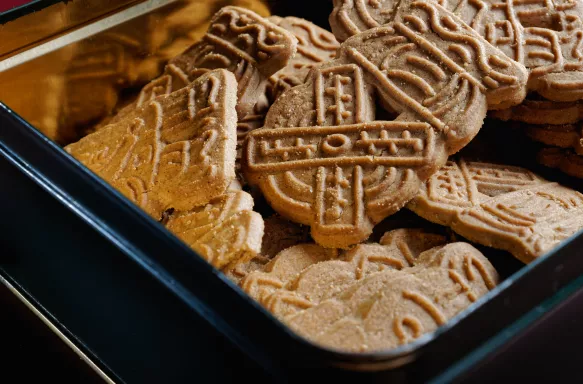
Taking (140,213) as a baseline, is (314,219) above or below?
below

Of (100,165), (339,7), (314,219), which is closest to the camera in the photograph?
(314,219)

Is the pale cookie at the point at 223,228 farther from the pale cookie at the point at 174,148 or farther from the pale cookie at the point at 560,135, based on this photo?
the pale cookie at the point at 560,135

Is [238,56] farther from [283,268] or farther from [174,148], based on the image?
[283,268]

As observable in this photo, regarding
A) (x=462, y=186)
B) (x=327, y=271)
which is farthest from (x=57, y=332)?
(x=462, y=186)

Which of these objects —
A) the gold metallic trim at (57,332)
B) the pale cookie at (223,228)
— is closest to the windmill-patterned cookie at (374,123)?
the pale cookie at (223,228)

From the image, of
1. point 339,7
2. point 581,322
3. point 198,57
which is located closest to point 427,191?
point 581,322

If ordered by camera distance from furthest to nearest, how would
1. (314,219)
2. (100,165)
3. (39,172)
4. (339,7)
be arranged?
(339,7) < (100,165) < (314,219) < (39,172)

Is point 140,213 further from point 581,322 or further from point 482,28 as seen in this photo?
point 482,28
